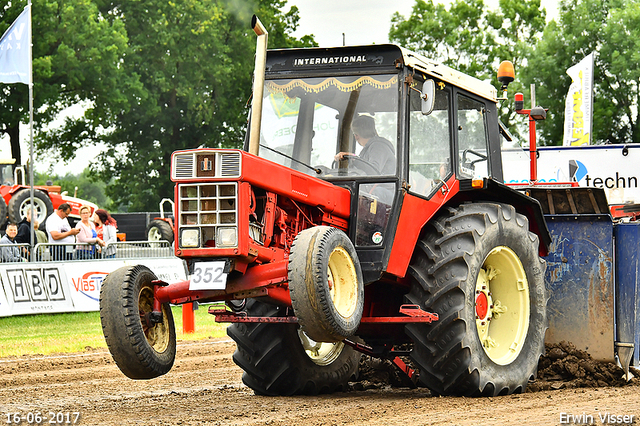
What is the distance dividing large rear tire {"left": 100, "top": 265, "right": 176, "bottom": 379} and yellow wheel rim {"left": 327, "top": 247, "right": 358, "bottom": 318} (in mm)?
1328

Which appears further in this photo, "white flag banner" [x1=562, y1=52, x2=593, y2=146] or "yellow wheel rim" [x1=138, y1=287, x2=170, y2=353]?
"white flag banner" [x1=562, y1=52, x2=593, y2=146]

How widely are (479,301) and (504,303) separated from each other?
40 cm

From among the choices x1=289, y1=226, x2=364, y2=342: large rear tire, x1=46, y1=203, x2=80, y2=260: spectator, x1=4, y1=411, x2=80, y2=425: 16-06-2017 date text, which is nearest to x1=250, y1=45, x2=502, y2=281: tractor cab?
x1=289, y1=226, x2=364, y2=342: large rear tire

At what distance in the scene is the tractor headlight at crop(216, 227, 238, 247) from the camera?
5.66 m

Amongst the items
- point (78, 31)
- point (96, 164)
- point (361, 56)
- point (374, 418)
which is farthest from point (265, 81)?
point (96, 164)

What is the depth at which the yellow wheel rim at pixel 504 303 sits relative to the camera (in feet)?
23.3

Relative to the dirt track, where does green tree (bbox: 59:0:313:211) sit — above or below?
above

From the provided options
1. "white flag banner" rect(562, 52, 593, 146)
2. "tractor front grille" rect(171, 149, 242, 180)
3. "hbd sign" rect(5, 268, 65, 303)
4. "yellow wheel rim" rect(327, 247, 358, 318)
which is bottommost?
"hbd sign" rect(5, 268, 65, 303)

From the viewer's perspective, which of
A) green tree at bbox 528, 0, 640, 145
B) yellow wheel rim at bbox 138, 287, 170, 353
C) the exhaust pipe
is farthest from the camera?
green tree at bbox 528, 0, 640, 145

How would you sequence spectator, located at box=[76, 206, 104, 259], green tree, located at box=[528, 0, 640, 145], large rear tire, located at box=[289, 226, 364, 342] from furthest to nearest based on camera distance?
green tree, located at box=[528, 0, 640, 145], spectator, located at box=[76, 206, 104, 259], large rear tire, located at box=[289, 226, 364, 342]

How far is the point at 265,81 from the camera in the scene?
23.9 feet

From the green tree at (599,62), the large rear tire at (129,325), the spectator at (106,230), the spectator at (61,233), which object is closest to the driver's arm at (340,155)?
the large rear tire at (129,325)

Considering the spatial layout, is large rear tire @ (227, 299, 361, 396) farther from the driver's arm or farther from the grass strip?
the grass strip

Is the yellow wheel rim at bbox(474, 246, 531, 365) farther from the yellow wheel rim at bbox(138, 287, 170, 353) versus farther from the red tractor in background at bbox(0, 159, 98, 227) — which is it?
the red tractor in background at bbox(0, 159, 98, 227)
